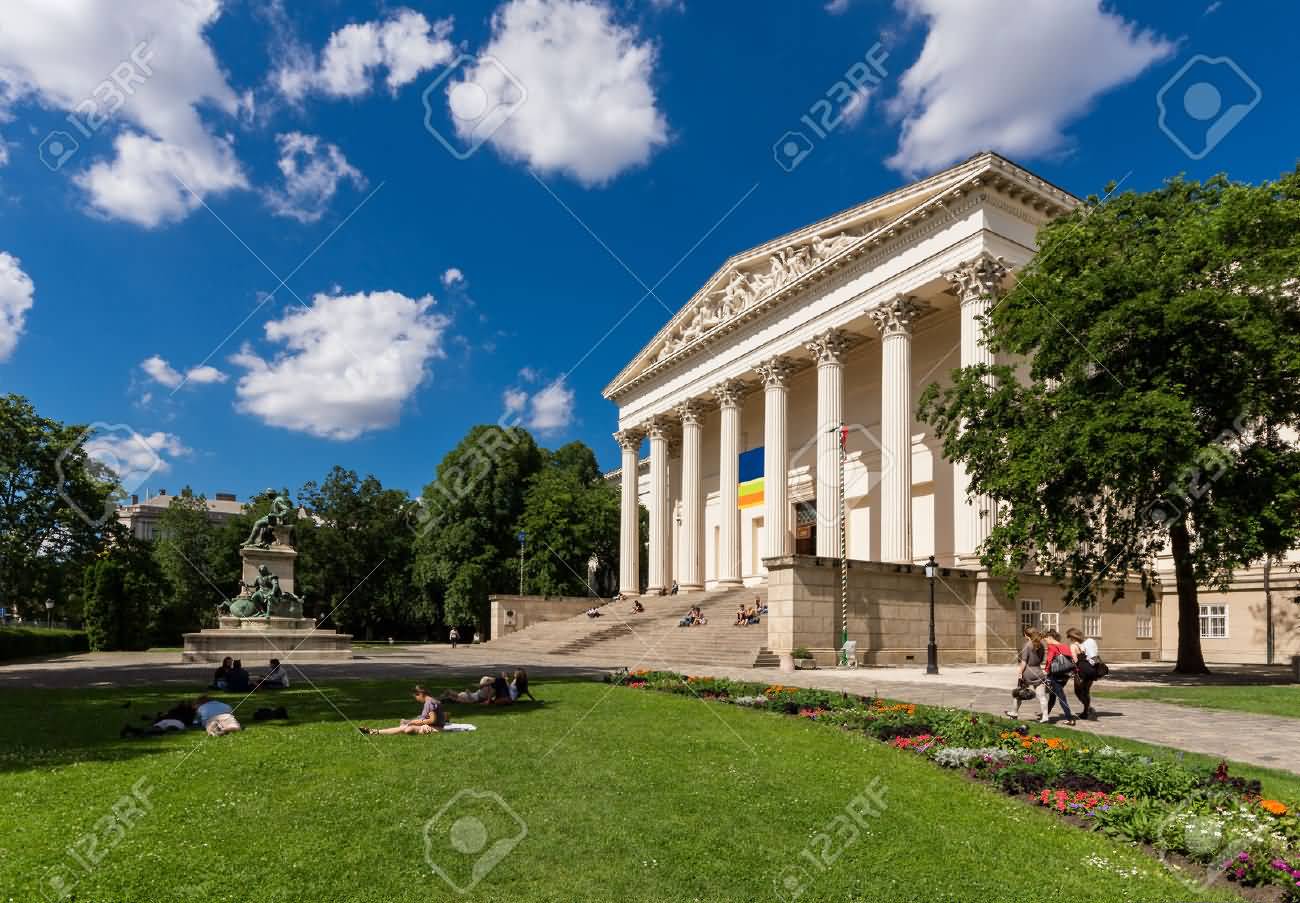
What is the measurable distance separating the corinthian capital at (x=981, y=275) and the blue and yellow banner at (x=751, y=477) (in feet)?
64.3

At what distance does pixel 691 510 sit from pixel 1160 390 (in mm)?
32822

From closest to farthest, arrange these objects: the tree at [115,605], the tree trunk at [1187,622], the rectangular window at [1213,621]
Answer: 1. the tree trunk at [1187,622]
2. the rectangular window at [1213,621]
3. the tree at [115,605]

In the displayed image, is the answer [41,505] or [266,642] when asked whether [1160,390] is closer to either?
[266,642]

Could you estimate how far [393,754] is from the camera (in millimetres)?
10977

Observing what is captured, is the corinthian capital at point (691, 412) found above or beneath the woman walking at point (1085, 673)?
above

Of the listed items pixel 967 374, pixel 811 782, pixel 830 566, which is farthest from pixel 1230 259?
pixel 811 782

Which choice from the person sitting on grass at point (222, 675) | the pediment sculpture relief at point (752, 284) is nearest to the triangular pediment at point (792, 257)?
the pediment sculpture relief at point (752, 284)

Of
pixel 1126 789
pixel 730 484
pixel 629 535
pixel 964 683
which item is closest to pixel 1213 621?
pixel 964 683

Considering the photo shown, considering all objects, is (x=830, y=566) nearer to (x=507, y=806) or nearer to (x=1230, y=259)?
(x=1230, y=259)

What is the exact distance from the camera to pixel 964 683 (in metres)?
22.6

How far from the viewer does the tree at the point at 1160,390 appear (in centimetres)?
2138

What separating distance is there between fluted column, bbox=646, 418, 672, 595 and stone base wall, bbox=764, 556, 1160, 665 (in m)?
23.6

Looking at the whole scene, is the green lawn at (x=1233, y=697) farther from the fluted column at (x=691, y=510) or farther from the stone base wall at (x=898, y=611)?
the fluted column at (x=691, y=510)

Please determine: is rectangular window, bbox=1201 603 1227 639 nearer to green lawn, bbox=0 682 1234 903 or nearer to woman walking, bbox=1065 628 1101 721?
woman walking, bbox=1065 628 1101 721
